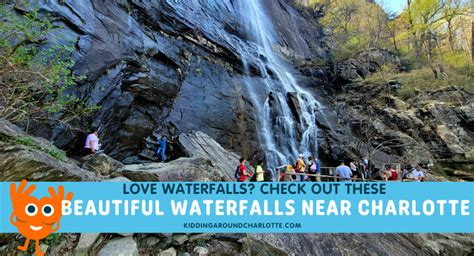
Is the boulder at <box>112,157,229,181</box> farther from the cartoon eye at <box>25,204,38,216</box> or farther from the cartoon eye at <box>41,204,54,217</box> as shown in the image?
the cartoon eye at <box>25,204,38,216</box>

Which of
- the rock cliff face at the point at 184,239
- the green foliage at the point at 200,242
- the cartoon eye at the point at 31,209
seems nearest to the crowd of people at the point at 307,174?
the rock cliff face at the point at 184,239

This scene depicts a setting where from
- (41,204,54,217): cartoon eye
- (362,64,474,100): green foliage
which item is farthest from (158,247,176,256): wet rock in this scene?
(362,64,474,100): green foliage

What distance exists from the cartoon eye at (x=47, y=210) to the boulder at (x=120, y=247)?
38.2 inches

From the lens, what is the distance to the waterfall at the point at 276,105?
654 inches

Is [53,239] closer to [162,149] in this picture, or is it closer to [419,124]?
[162,149]

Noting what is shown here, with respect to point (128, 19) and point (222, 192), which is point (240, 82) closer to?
point (128, 19)

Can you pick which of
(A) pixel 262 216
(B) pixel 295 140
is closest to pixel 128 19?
(B) pixel 295 140

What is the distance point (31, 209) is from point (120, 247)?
1403 millimetres

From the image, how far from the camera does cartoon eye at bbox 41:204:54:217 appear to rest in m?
3.87

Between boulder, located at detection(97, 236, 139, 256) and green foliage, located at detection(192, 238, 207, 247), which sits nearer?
boulder, located at detection(97, 236, 139, 256)

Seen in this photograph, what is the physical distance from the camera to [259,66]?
21469mm

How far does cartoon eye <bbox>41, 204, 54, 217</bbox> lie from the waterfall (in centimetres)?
1262

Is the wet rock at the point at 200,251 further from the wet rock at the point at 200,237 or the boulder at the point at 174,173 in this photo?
the boulder at the point at 174,173

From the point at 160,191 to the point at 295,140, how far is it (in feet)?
46.0
